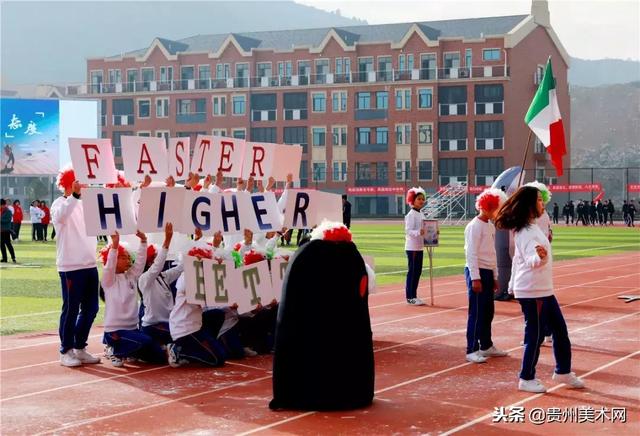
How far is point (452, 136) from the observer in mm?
77500

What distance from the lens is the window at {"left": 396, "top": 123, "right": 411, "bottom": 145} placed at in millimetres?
78875

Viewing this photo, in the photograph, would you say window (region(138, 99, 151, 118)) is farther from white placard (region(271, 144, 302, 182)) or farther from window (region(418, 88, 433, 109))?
white placard (region(271, 144, 302, 182))

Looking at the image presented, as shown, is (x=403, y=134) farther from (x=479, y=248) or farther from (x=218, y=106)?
(x=479, y=248)

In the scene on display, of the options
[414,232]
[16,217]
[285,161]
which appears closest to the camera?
[285,161]

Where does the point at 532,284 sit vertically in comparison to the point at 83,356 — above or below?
above

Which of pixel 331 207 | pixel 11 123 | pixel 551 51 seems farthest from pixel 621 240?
pixel 551 51

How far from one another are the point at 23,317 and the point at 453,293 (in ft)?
25.1

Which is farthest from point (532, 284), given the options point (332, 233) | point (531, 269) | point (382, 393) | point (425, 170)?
point (425, 170)

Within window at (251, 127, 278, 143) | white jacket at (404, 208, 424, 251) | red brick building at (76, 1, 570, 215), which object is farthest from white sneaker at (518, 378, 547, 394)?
window at (251, 127, 278, 143)

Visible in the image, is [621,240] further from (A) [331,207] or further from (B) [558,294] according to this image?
(A) [331,207]

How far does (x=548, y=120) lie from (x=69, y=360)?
8.82 m

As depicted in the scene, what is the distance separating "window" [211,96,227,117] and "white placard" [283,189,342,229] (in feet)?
241

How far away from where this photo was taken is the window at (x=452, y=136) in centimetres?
7712

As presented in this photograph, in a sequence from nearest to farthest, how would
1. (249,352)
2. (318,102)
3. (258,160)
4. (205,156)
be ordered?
(249,352), (205,156), (258,160), (318,102)
